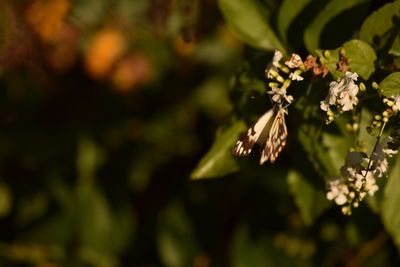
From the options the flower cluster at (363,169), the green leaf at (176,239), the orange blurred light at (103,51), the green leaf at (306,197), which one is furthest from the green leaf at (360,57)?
the orange blurred light at (103,51)

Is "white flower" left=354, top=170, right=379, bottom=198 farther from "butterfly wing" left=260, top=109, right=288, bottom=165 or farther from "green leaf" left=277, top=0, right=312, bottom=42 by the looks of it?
"green leaf" left=277, top=0, right=312, bottom=42

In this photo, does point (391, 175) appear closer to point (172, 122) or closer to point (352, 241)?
point (352, 241)

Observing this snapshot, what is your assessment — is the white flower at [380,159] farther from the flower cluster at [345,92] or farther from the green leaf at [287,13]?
the green leaf at [287,13]

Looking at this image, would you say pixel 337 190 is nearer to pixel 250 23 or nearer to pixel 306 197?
pixel 306 197

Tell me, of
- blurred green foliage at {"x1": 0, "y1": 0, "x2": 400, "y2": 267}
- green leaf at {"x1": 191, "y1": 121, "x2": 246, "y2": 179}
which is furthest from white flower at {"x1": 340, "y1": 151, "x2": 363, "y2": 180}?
blurred green foliage at {"x1": 0, "y1": 0, "x2": 400, "y2": 267}

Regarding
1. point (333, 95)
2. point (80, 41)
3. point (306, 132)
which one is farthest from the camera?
point (80, 41)

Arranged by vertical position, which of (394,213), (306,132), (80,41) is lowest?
(80,41)

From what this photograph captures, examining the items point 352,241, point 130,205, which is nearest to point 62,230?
point 130,205
